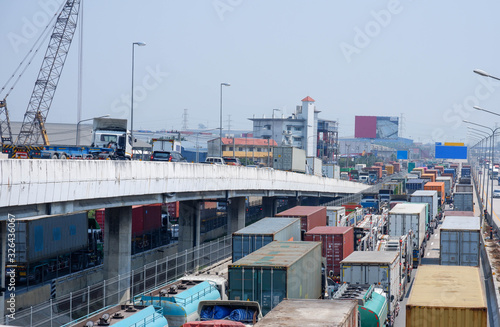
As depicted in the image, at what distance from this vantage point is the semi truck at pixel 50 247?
1403 inches

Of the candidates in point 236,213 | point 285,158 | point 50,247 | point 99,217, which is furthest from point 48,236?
point 285,158

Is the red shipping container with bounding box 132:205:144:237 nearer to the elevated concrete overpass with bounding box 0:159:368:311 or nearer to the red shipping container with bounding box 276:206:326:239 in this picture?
the elevated concrete overpass with bounding box 0:159:368:311

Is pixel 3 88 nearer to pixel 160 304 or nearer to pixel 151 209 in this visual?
pixel 151 209

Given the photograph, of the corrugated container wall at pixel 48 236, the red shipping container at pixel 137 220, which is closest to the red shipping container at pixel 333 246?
the corrugated container wall at pixel 48 236

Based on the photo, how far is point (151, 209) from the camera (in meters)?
53.2

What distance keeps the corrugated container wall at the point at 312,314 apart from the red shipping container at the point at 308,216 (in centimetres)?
2284

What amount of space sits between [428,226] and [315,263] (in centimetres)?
3023

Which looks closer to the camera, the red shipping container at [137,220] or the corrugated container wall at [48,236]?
the corrugated container wall at [48,236]

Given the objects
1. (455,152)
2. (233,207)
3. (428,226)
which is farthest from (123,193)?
(455,152)

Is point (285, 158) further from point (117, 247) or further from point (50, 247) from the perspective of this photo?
point (117, 247)

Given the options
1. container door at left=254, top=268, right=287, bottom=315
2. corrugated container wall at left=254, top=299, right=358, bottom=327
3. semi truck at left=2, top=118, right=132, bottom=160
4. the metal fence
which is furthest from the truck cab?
corrugated container wall at left=254, top=299, right=358, bottom=327

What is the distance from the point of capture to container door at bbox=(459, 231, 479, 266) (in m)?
A: 37.9

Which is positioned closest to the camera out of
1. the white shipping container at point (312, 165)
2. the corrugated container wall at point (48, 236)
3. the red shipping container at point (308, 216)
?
the corrugated container wall at point (48, 236)

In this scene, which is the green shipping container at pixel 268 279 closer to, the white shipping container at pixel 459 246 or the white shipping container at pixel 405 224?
the white shipping container at pixel 459 246
